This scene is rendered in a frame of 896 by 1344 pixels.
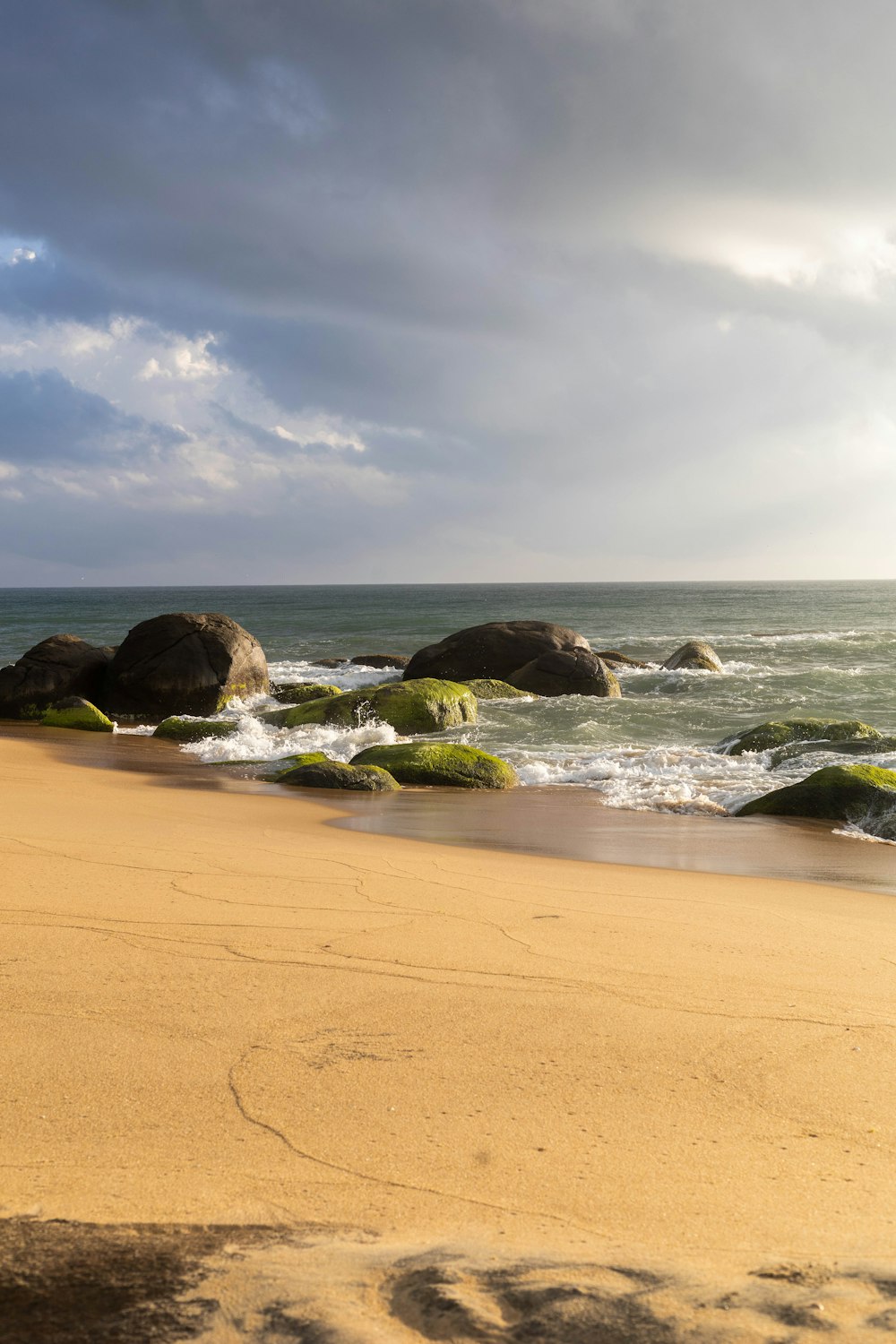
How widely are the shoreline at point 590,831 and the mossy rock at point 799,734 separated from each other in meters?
3.22

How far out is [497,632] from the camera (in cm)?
2278

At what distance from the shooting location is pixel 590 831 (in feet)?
27.6

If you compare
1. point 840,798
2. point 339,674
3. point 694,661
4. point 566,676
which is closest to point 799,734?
point 840,798

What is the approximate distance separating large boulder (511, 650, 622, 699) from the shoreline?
9.18 m

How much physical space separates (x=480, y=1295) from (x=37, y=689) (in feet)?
59.8

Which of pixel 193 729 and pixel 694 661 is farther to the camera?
pixel 694 661

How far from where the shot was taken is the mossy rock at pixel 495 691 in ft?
64.0

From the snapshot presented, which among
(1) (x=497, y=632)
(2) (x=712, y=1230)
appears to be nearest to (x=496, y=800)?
(2) (x=712, y=1230)

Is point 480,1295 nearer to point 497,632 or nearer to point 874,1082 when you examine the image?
point 874,1082

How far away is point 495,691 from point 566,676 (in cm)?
185

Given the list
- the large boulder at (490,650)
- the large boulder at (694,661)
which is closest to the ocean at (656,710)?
the large boulder at (694,661)

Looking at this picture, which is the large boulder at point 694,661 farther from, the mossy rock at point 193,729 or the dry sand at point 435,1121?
the dry sand at point 435,1121

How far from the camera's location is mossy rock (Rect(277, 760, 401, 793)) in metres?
10.6

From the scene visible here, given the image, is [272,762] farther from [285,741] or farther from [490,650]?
[490,650]
